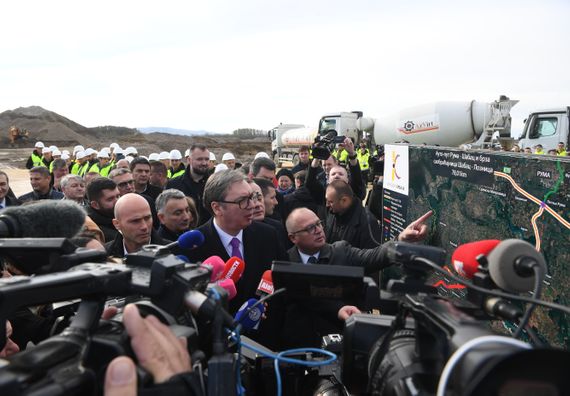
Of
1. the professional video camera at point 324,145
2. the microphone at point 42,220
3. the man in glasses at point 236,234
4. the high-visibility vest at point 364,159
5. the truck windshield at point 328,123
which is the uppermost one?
the truck windshield at point 328,123

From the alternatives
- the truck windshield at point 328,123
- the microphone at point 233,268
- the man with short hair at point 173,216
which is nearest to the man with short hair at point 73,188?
the man with short hair at point 173,216

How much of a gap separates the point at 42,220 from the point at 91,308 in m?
0.46

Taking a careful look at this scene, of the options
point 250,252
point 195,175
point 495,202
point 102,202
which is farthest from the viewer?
point 195,175

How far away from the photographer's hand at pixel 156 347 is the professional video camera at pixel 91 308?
0.03m

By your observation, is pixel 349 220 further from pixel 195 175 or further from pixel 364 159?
pixel 364 159

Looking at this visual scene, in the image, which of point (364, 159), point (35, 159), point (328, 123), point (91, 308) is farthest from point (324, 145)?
point (328, 123)

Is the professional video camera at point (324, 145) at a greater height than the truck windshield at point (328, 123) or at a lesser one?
lesser

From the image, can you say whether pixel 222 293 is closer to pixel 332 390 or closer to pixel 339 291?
pixel 339 291

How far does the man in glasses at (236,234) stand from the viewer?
310cm

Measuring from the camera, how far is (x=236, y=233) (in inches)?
127

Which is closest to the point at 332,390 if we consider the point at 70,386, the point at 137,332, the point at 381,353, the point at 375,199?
the point at 381,353

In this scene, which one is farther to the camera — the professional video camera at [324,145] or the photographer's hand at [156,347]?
the professional video camera at [324,145]

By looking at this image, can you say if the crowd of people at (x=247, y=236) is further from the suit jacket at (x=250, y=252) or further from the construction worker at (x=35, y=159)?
the construction worker at (x=35, y=159)

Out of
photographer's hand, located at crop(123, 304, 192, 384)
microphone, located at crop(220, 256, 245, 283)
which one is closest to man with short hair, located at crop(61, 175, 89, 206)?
microphone, located at crop(220, 256, 245, 283)
